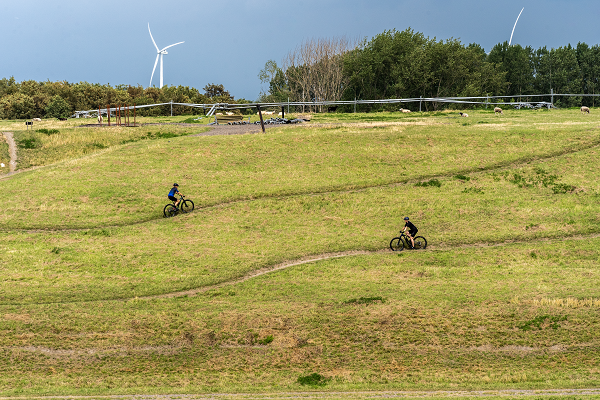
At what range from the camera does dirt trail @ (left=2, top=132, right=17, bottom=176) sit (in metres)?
49.5

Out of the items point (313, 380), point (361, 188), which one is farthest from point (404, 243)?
point (313, 380)

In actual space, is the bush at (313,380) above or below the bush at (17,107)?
below

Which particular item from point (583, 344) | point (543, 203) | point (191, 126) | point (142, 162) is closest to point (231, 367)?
point (583, 344)

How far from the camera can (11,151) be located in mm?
54094

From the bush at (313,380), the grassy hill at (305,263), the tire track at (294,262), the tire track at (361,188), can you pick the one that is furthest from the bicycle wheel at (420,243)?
the bush at (313,380)

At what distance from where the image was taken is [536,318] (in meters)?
20.5

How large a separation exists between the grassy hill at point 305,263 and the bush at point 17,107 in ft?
150

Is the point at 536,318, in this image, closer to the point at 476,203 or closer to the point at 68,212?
the point at 476,203

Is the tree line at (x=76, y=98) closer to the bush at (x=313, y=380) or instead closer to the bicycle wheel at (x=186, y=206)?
the bicycle wheel at (x=186, y=206)

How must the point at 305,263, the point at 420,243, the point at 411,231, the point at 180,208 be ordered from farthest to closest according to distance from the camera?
the point at 180,208 → the point at 420,243 → the point at 411,231 → the point at 305,263

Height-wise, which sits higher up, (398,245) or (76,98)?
(76,98)

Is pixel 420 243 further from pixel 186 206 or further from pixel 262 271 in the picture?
pixel 186 206

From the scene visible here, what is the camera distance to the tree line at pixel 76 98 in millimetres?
95500

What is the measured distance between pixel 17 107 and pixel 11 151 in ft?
157
